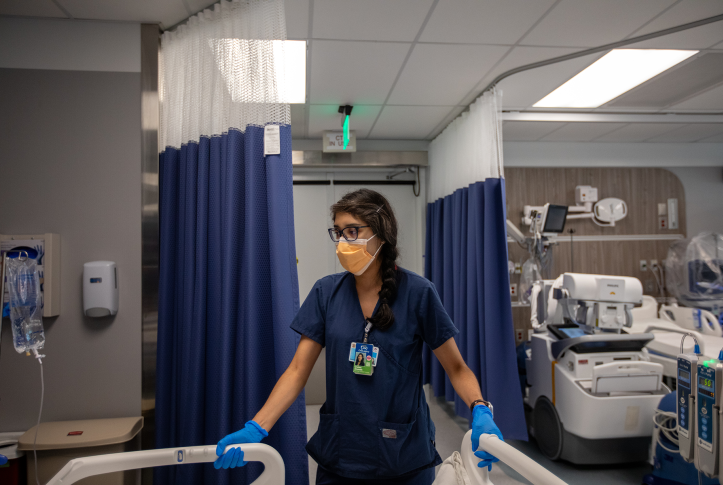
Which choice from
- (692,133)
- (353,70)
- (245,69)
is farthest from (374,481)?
(692,133)

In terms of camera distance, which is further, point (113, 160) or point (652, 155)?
point (652, 155)

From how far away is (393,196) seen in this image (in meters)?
4.78

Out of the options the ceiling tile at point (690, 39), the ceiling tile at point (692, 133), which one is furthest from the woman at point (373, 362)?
the ceiling tile at point (692, 133)

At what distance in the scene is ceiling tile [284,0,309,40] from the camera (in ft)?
6.90

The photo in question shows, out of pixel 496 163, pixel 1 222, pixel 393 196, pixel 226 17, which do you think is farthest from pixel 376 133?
pixel 1 222

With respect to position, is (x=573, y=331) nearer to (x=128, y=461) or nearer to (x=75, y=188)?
(x=128, y=461)

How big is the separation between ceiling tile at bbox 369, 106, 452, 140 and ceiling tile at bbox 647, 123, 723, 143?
265cm

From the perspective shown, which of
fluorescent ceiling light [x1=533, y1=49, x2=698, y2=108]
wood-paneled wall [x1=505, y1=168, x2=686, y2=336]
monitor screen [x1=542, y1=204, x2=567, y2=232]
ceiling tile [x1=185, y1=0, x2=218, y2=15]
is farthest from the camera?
wood-paneled wall [x1=505, y1=168, x2=686, y2=336]

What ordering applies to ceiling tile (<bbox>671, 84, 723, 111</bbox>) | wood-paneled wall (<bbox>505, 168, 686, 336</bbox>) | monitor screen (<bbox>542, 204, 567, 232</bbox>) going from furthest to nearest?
wood-paneled wall (<bbox>505, 168, 686, 336</bbox>), monitor screen (<bbox>542, 204, 567, 232</bbox>), ceiling tile (<bbox>671, 84, 723, 111</bbox>)

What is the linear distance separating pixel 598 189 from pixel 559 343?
2.71 m

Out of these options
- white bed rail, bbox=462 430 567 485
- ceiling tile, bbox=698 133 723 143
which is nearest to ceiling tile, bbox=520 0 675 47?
white bed rail, bbox=462 430 567 485

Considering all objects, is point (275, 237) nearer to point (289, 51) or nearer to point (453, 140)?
point (289, 51)

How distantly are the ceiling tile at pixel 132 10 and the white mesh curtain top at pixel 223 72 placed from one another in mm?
71

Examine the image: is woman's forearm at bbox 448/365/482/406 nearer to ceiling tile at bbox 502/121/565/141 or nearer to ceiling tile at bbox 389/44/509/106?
ceiling tile at bbox 389/44/509/106
